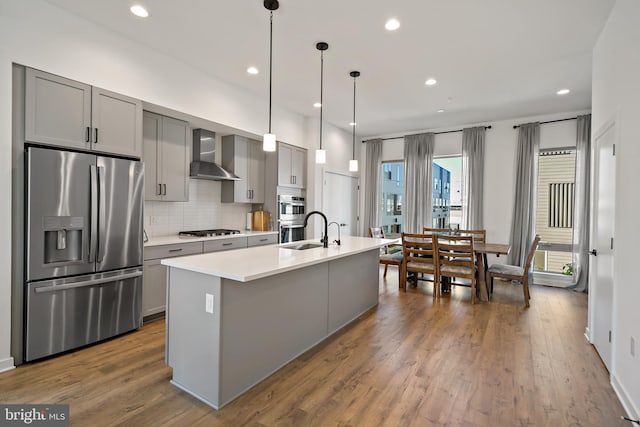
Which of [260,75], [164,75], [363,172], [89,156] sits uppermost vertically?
[260,75]

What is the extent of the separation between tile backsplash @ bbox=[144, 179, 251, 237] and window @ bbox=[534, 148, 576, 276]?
5378mm

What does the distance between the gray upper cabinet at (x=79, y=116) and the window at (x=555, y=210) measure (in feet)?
21.3

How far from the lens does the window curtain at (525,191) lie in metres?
5.64

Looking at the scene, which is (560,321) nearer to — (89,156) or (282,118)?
(282,118)

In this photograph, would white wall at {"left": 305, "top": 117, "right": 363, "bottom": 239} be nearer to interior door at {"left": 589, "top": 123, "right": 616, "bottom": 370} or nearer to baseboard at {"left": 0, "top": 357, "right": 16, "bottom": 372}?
interior door at {"left": 589, "top": 123, "right": 616, "bottom": 370}

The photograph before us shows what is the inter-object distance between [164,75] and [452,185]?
5.55m

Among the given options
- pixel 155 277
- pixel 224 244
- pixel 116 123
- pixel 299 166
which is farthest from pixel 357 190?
pixel 116 123

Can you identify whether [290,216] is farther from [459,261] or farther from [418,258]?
[459,261]

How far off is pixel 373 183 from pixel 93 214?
5612 mm

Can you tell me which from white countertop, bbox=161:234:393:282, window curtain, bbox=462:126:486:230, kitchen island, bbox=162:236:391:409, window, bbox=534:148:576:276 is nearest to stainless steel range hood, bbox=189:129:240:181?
white countertop, bbox=161:234:393:282

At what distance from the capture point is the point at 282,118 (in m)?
5.39

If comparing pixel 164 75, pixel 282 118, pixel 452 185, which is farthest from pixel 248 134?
pixel 452 185

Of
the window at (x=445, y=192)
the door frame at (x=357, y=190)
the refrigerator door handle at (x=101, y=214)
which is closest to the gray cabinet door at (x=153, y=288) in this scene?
the refrigerator door handle at (x=101, y=214)

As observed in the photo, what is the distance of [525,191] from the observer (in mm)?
5684
